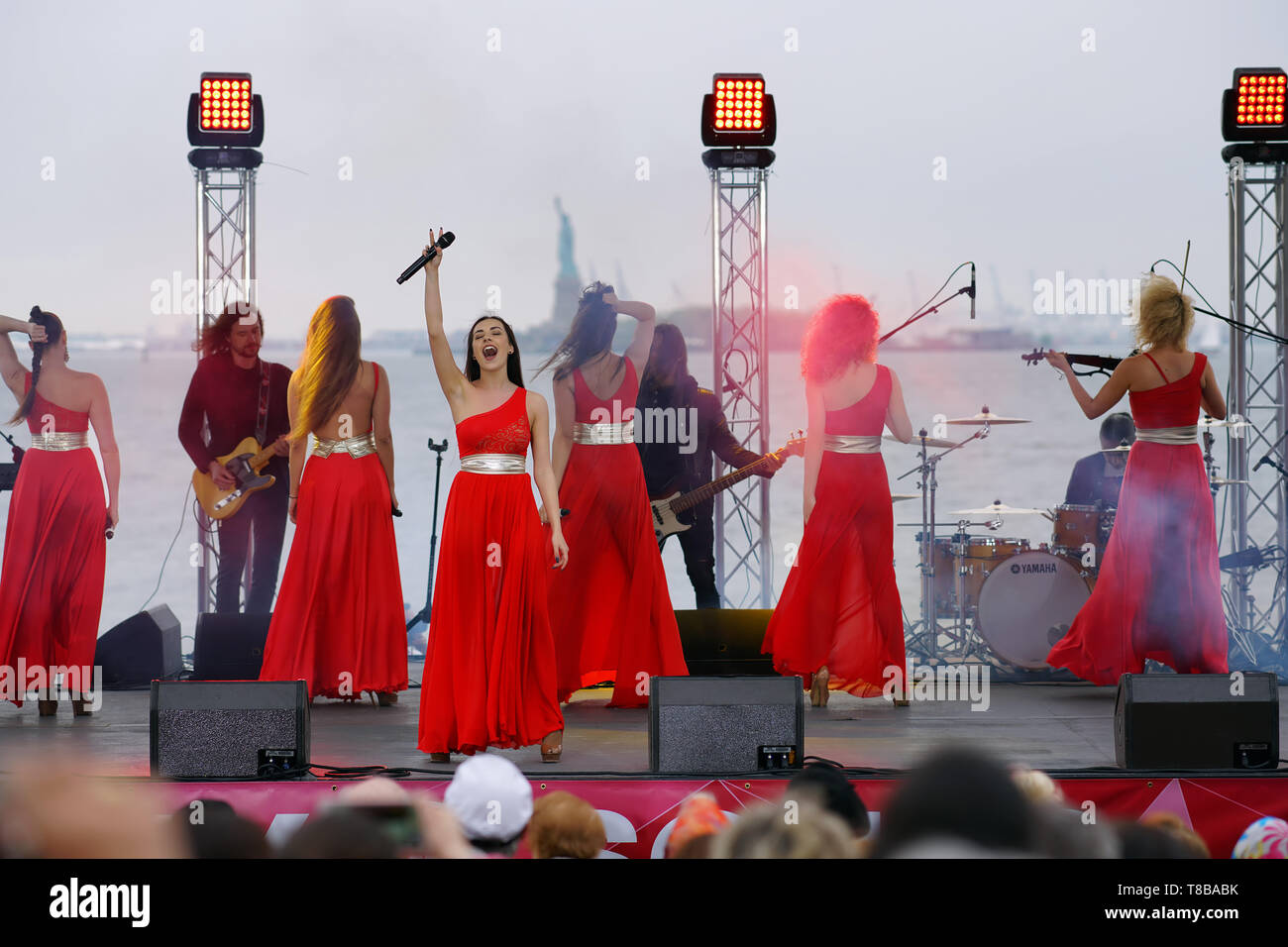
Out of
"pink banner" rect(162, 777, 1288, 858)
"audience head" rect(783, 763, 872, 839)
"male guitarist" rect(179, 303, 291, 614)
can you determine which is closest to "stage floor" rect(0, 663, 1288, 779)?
"pink banner" rect(162, 777, 1288, 858)

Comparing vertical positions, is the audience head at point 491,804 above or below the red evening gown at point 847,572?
below

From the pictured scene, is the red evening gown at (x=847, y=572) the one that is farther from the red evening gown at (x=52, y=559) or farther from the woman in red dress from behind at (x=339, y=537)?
the red evening gown at (x=52, y=559)

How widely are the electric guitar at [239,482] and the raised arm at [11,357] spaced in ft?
3.88

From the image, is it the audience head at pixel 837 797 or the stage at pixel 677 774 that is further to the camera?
the stage at pixel 677 774

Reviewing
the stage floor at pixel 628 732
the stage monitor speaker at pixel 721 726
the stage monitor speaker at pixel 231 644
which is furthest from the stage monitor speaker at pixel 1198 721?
the stage monitor speaker at pixel 231 644

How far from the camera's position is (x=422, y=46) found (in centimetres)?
1032

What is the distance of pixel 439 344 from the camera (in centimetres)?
477

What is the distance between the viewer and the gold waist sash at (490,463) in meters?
4.82

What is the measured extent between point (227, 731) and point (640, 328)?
253 cm

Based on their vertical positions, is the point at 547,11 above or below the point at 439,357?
above
